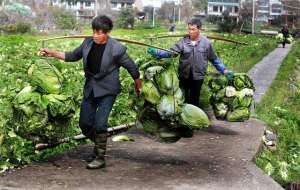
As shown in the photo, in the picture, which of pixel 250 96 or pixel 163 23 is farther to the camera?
pixel 163 23

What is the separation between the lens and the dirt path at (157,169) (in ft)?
20.5

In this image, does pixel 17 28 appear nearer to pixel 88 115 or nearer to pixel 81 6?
pixel 81 6

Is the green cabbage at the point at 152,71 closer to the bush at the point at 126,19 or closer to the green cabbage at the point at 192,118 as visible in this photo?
the green cabbage at the point at 192,118

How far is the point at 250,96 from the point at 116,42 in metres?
2.74

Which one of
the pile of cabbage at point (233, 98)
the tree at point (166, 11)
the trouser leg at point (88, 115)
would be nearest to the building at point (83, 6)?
the tree at point (166, 11)

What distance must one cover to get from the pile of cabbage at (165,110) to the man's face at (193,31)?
110cm

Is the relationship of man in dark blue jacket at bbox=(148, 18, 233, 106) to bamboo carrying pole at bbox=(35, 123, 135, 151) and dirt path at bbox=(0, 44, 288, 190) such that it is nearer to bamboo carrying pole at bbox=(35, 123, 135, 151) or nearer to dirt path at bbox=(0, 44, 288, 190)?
dirt path at bbox=(0, 44, 288, 190)

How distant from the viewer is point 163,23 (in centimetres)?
10838

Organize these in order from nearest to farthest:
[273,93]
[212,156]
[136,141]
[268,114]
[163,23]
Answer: [212,156] → [136,141] → [268,114] → [273,93] → [163,23]

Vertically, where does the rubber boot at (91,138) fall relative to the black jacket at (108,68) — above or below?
below

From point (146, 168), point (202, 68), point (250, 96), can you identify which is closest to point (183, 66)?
point (202, 68)

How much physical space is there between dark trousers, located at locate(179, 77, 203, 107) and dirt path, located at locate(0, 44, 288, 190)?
53cm

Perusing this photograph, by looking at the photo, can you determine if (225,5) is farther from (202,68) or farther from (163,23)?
(202,68)

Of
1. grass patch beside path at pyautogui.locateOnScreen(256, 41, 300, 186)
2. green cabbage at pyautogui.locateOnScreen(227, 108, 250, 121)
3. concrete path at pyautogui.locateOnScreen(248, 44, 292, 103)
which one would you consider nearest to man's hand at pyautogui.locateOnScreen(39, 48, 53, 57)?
grass patch beside path at pyautogui.locateOnScreen(256, 41, 300, 186)
